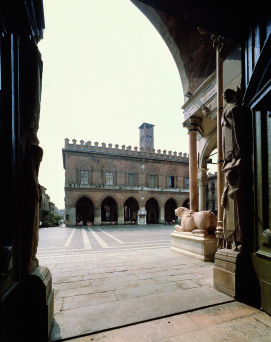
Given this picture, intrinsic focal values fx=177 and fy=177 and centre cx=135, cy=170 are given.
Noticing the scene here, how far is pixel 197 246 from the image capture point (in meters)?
4.94

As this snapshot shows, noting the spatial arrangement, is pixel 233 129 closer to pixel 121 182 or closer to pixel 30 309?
pixel 30 309

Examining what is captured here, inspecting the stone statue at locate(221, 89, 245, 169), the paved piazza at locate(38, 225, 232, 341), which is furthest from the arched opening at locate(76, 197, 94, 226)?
the stone statue at locate(221, 89, 245, 169)

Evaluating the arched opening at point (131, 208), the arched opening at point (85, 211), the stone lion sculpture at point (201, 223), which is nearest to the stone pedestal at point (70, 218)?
the arched opening at point (85, 211)

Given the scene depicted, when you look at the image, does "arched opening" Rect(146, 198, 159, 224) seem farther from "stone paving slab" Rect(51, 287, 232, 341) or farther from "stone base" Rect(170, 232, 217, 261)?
"stone paving slab" Rect(51, 287, 232, 341)

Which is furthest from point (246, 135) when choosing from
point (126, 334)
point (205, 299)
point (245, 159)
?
point (126, 334)

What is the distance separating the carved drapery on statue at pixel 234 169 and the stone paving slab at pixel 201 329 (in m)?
0.89

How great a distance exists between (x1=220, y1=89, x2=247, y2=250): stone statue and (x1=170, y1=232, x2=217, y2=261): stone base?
200 centimetres

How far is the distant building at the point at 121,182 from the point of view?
79.7 ft

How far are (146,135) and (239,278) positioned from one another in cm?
3613

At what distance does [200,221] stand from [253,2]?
459cm

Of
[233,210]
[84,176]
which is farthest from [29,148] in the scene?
[84,176]

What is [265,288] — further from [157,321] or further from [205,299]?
[157,321]

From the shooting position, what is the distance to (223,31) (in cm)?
288

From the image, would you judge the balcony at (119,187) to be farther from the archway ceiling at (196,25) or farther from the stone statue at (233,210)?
the stone statue at (233,210)
